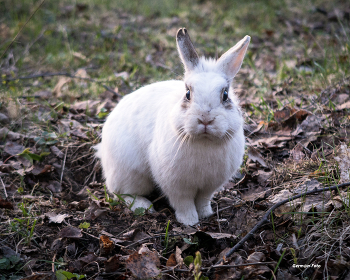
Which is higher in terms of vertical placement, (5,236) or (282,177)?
(282,177)

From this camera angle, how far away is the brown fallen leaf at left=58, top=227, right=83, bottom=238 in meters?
3.12

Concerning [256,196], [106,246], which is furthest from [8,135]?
[256,196]

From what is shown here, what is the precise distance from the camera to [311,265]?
2.54 m

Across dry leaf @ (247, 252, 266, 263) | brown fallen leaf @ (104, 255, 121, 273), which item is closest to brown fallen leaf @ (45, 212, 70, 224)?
brown fallen leaf @ (104, 255, 121, 273)

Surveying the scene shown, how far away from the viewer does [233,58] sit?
3275mm

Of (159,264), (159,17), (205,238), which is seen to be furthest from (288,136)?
(159,17)

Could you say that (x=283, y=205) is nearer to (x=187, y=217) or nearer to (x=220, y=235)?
(x=220, y=235)

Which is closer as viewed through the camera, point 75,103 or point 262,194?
point 262,194

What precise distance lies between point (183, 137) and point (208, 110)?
40 cm

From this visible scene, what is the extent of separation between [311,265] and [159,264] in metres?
1.07

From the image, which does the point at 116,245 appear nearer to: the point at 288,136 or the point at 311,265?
the point at 311,265

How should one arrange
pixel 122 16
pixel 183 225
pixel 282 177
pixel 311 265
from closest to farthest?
1. pixel 311 265
2. pixel 183 225
3. pixel 282 177
4. pixel 122 16

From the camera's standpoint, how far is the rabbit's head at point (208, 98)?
2906 mm

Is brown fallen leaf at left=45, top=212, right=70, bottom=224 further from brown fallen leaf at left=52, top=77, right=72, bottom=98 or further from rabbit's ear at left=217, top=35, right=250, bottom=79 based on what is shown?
brown fallen leaf at left=52, top=77, right=72, bottom=98
